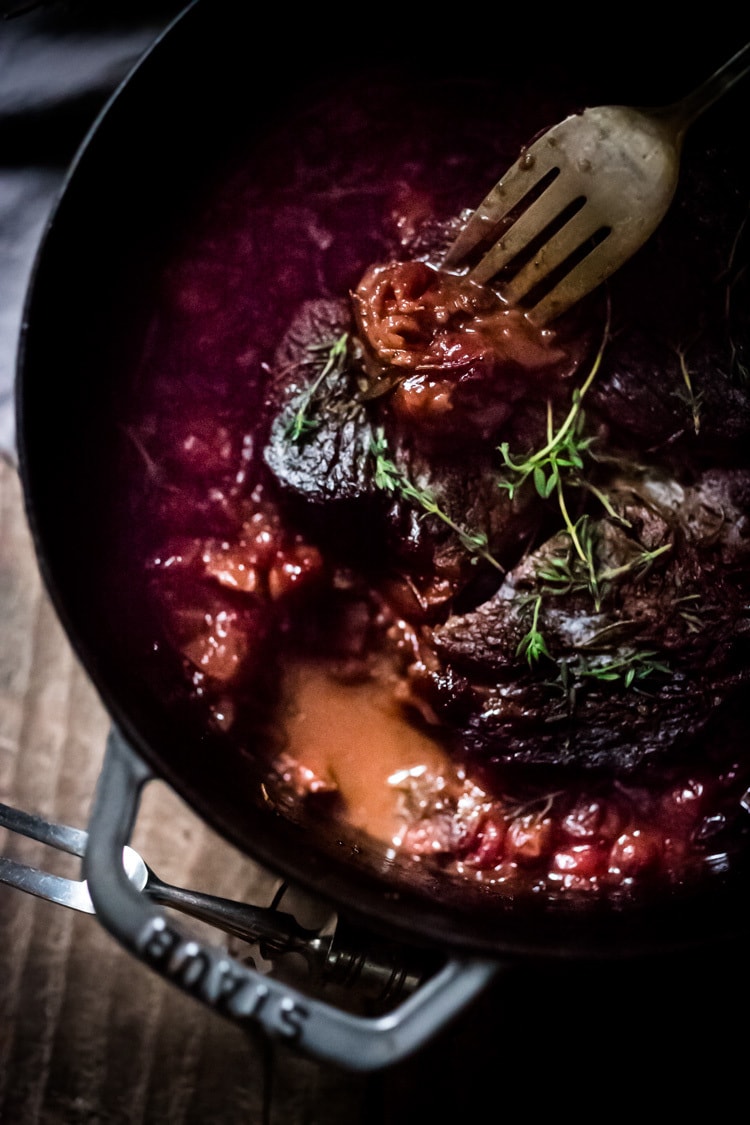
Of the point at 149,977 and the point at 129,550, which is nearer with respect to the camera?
the point at 129,550

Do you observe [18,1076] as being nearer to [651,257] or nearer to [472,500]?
[472,500]

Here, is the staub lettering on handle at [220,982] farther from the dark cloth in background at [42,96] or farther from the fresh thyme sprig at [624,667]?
the dark cloth in background at [42,96]

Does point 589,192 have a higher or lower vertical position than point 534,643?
higher

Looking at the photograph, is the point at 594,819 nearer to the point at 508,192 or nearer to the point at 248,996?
the point at 248,996

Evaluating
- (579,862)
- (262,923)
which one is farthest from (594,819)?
(262,923)

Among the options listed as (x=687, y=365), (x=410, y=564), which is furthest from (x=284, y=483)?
(x=687, y=365)

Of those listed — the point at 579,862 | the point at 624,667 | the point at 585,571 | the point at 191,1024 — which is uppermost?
the point at 585,571

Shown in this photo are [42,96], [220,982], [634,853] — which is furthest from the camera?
[42,96]
